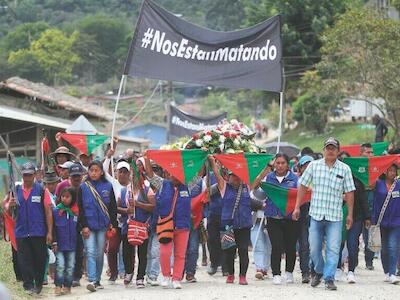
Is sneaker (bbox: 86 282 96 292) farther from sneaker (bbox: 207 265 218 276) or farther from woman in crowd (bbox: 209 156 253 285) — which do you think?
sneaker (bbox: 207 265 218 276)

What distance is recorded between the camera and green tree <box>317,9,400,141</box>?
3069 cm

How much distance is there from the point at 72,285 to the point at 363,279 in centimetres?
418

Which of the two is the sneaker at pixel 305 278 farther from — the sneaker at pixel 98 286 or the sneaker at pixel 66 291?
the sneaker at pixel 66 291

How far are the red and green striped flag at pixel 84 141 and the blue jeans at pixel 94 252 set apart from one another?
501 centimetres

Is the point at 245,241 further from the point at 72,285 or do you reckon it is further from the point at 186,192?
the point at 72,285

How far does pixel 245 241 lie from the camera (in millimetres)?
12422

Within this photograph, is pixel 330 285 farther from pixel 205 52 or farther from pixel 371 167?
pixel 205 52

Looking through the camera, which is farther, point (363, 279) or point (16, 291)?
point (363, 279)

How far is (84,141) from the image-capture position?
17.1 meters

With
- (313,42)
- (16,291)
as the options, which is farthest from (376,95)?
(16,291)

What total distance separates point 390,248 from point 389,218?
0.41 metres

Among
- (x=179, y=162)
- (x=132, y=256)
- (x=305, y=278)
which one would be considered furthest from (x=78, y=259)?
(x=305, y=278)

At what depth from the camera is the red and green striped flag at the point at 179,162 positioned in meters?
12.4

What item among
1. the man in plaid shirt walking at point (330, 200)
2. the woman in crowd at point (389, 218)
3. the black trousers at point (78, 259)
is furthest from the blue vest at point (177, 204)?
the woman in crowd at point (389, 218)
